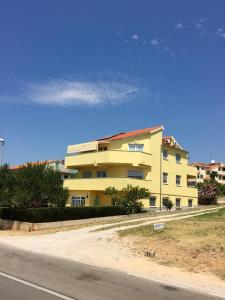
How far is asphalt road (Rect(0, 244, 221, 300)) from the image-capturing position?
32.2 ft

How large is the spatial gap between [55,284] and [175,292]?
10.9 feet

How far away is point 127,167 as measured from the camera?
4566cm

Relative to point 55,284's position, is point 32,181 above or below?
above

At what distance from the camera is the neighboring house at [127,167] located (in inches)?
1747

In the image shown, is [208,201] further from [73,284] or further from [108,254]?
[73,284]

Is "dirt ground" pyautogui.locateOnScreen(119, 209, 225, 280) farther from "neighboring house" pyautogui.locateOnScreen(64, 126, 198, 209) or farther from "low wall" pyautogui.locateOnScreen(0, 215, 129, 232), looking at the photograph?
"neighboring house" pyautogui.locateOnScreen(64, 126, 198, 209)

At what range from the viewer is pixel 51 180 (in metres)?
32.4

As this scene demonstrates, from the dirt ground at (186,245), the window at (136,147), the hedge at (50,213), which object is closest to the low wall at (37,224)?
the hedge at (50,213)

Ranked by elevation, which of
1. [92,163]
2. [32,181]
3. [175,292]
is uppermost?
[92,163]

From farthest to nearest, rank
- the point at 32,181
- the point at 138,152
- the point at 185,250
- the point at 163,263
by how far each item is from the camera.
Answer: the point at 138,152, the point at 32,181, the point at 185,250, the point at 163,263

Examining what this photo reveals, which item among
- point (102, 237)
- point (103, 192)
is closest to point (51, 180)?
point (102, 237)

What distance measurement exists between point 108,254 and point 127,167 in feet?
92.7

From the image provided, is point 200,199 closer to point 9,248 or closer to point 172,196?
point 172,196

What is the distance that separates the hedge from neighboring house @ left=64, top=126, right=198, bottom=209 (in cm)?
738
